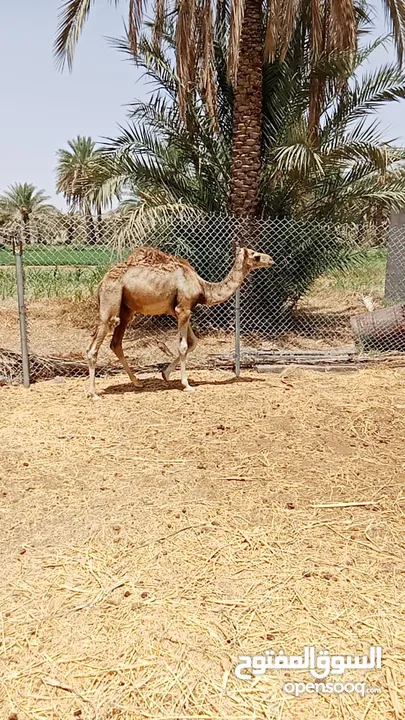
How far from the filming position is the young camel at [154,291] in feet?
21.4

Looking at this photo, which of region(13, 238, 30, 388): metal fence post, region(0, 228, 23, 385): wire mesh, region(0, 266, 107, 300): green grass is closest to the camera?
region(13, 238, 30, 388): metal fence post

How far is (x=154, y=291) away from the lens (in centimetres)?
662

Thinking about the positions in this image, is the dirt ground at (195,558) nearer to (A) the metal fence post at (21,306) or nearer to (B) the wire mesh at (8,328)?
(A) the metal fence post at (21,306)

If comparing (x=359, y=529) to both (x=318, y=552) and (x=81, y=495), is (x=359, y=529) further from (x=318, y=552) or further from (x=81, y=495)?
(x=81, y=495)

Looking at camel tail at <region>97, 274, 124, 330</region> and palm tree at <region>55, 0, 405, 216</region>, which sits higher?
palm tree at <region>55, 0, 405, 216</region>

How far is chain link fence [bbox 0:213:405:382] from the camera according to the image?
8547 mm

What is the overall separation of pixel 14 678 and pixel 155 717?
65 centimetres

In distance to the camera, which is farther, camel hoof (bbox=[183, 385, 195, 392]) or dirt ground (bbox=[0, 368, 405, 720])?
camel hoof (bbox=[183, 385, 195, 392])

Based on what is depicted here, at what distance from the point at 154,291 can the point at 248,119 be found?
518 cm

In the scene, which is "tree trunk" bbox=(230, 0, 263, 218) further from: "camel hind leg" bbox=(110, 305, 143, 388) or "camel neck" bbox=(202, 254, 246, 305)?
"camel hind leg" bbox=(110, 305, 143, 388)

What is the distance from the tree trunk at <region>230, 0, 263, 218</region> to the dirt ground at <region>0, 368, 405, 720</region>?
5.58 m

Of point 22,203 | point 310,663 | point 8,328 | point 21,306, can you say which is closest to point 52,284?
point 8,328

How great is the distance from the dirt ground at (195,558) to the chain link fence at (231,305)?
2.67m

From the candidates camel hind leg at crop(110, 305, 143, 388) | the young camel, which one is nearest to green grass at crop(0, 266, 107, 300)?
camel hind leg at crop(110, 305, 143, 388)
